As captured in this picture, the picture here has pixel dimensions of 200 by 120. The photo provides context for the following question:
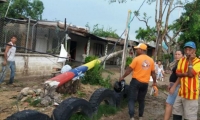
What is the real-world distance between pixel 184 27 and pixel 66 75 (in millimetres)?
18491

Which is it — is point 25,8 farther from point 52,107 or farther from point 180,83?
point 180,83

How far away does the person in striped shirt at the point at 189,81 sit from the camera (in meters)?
4.33

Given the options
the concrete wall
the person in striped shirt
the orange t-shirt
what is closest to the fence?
the concrete wall

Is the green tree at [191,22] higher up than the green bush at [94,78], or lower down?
higher up

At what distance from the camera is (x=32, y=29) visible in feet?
40.1

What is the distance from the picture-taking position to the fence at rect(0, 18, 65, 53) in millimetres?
11038

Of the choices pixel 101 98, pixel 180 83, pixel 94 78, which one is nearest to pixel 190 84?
pixel 180 83

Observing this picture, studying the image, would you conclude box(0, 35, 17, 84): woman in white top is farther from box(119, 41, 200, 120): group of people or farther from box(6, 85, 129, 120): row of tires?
box(119, 41, 200, 120): group of people

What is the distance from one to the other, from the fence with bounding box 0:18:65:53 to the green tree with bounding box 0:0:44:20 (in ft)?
41.0

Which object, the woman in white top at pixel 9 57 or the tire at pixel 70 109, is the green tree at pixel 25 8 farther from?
the tire at pixel 70 109

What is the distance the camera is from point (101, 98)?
611 centimetres

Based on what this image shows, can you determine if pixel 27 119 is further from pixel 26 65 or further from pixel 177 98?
pixel 26 65

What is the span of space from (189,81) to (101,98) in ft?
7.68

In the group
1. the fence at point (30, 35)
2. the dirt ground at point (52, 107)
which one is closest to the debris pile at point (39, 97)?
the dirt ground at point (52, 107)
